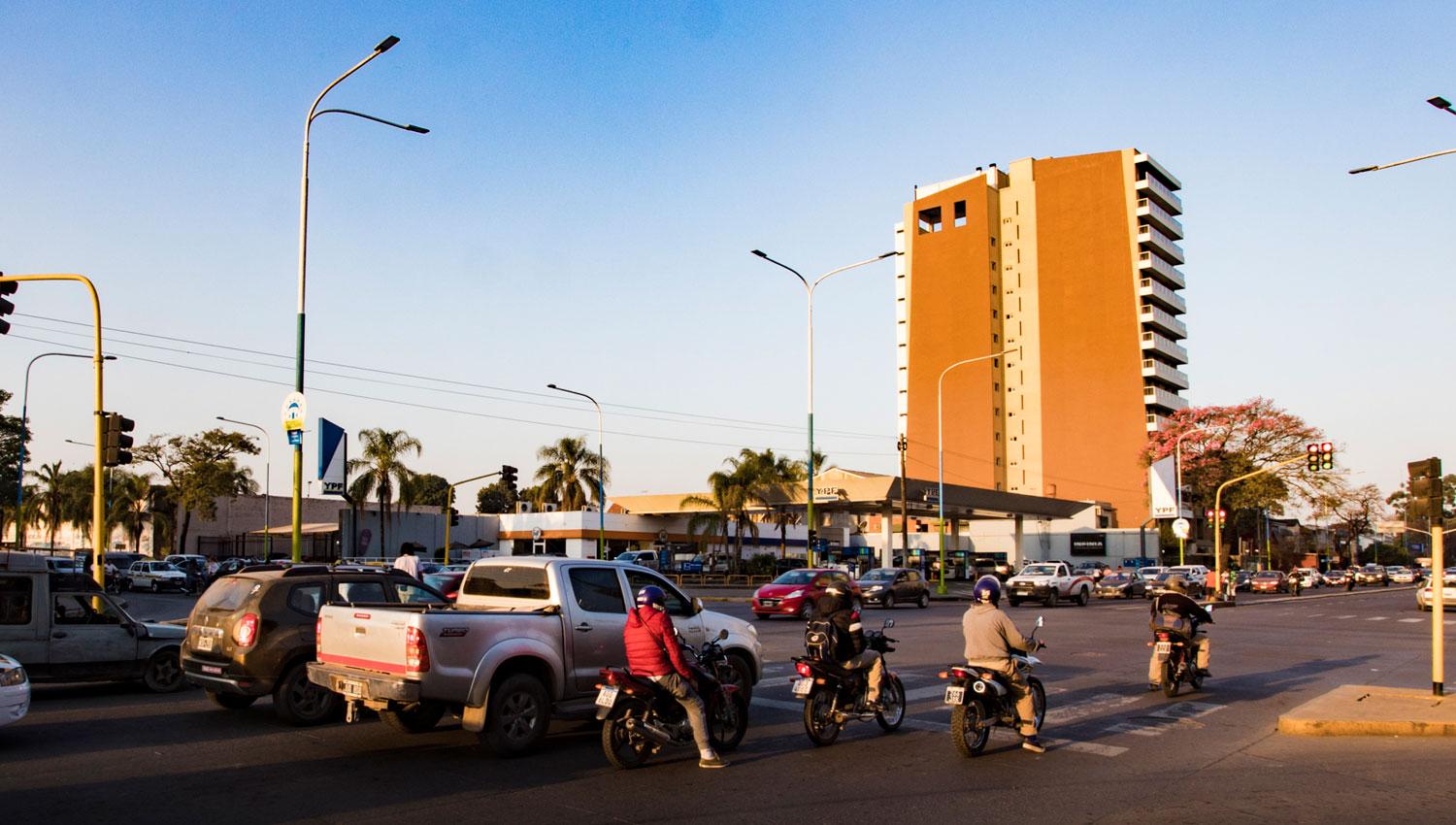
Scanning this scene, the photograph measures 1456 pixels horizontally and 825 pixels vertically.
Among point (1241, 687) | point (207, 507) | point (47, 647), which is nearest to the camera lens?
point (47, 647)

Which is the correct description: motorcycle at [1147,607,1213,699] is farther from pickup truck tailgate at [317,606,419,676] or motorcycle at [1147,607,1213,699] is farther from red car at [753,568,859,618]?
red car at [753,568,859,618]

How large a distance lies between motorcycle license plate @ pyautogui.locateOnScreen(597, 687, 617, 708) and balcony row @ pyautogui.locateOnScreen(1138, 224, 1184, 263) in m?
89.7

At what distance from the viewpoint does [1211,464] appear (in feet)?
228

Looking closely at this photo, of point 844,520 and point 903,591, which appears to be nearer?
point 903,591

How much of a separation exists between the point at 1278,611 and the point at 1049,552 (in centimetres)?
4928

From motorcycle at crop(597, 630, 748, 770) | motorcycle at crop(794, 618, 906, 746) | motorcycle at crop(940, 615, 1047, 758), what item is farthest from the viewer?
motorcycle at crop(794, 618, 906, 746)

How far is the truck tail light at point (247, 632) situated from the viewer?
1122 cm

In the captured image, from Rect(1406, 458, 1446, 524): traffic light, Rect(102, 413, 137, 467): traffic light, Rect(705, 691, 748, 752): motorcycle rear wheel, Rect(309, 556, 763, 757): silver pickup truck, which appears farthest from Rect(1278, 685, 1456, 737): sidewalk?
Rect(102, 413, 137, 467): traffic light

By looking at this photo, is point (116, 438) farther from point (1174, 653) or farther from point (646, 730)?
point (1174, 653)

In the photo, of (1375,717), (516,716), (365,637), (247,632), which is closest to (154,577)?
(247,632)

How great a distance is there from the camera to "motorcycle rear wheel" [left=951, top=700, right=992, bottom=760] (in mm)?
9750

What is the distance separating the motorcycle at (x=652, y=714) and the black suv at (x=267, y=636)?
392 cm

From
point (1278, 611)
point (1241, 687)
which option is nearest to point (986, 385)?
point (1278, 611)

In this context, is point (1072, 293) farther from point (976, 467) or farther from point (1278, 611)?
point (1278, 611)
